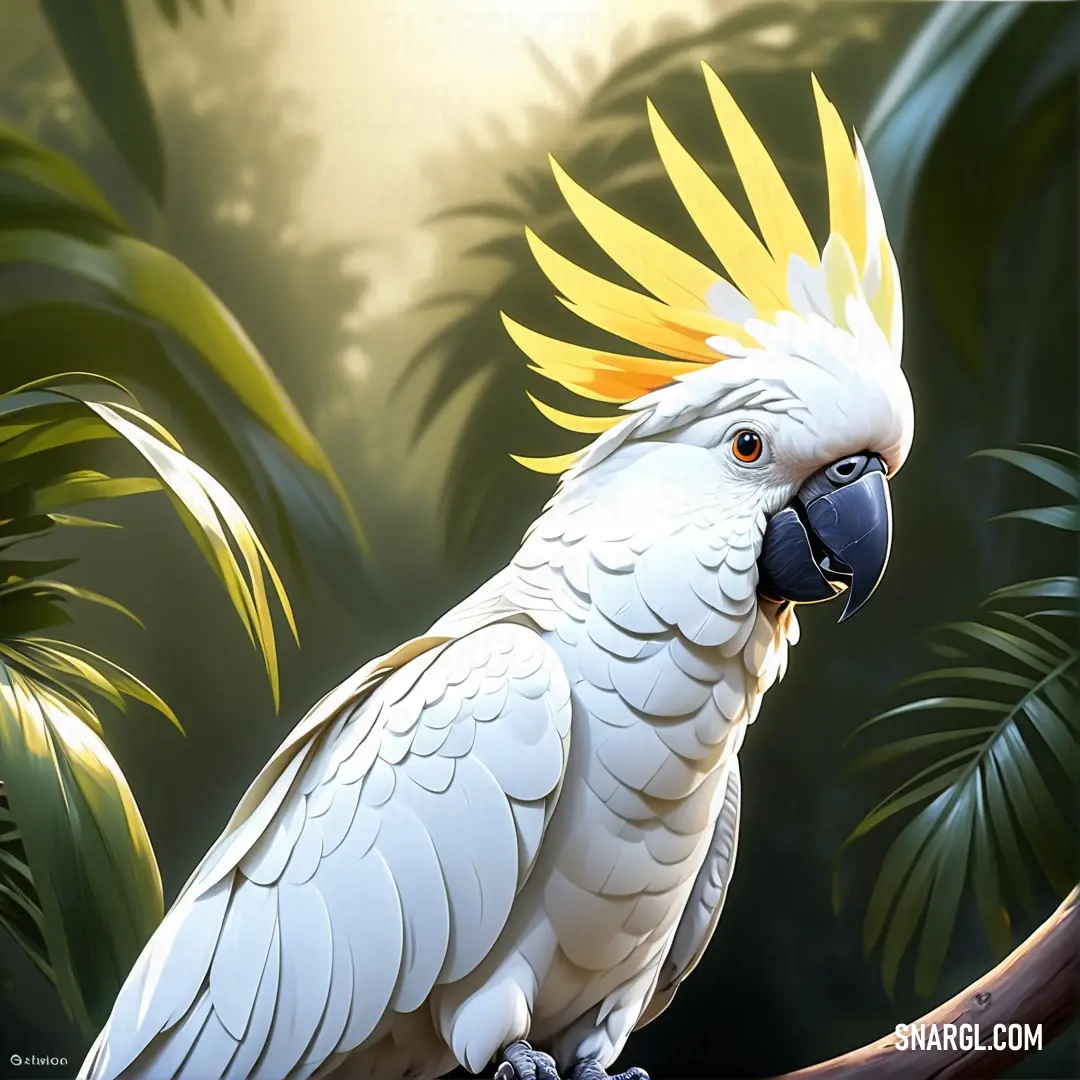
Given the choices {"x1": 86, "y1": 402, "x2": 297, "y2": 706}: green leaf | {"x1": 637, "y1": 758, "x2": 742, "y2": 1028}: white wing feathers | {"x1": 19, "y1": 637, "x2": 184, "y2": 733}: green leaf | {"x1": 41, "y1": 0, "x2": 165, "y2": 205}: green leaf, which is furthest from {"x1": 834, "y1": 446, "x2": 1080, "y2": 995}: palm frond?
{"x1": 41, "y1": 0, "x2": 165, "y2": 205}: green leaf

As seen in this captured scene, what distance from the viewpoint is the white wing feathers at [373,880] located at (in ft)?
4.29

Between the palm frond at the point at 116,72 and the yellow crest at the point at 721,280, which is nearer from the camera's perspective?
the yellow crest at the point at 721,280

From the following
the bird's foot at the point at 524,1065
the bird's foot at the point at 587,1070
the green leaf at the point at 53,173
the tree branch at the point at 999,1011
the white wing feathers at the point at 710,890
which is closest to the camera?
the bird's foot at the point at 524,1065

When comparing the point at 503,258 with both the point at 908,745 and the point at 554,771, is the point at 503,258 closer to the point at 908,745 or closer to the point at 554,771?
the point at 554,771

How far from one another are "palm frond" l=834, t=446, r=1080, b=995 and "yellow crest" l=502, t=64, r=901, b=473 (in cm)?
52

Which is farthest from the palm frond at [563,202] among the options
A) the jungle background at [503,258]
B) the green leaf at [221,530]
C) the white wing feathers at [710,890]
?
the white wing feathers at [710,890]

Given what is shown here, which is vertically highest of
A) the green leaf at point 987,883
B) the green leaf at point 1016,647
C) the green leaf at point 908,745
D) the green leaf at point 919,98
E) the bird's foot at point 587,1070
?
the green leaf at point 919,98

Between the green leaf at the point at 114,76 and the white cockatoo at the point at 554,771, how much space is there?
3.23ft

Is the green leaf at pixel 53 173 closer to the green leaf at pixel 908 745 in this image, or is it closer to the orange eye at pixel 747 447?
the orange eye at pixel 747 447

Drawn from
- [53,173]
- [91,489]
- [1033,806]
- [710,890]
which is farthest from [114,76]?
[1033,806]

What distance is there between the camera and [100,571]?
182 cm

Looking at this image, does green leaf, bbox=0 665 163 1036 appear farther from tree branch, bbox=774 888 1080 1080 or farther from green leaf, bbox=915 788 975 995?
green leaf, bbox=915 788 975 995

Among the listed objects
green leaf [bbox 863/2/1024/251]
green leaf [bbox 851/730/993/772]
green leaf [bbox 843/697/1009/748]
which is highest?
green leaf [bbox 863/2/1024/251]

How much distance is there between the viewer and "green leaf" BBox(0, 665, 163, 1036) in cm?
177
